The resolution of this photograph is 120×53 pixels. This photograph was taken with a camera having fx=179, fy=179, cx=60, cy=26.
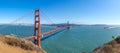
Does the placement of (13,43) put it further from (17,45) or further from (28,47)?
(28,47)

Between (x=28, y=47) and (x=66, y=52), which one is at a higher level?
(x=28, y=47)

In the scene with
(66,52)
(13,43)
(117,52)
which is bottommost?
(66,52)

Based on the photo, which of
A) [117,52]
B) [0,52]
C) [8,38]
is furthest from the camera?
[117,52]

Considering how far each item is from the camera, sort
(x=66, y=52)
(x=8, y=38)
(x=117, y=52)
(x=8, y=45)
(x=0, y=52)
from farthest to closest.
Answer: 1. (x=66, y=52)
2. (x=117, y=52)
3. (x=8, y=38)
4. (x=8, y=45)
5. (x=0, y=52)

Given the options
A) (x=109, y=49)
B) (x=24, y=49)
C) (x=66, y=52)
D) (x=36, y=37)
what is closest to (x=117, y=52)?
(x=109, y=49)

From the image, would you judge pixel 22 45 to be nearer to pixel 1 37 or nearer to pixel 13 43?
pixel 13 43

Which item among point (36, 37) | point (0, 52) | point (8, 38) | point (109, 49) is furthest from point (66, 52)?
point (0, 52)

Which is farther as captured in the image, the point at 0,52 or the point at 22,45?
the point at 22,45

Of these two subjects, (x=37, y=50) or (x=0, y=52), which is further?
(x=37, y=50)

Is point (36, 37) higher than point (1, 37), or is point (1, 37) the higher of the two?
point (1, 37)
